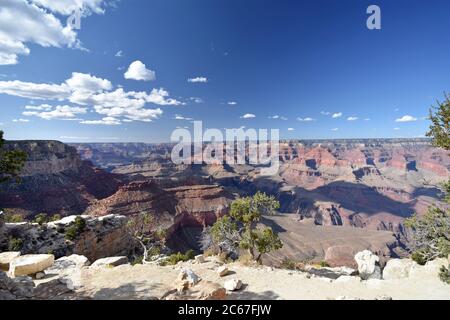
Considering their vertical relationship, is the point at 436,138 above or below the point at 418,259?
above

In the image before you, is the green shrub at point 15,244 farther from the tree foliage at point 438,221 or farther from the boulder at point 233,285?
the tree foliage at point 438,221

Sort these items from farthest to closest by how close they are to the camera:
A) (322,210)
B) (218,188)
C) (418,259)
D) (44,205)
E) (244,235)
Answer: (322,210) < (218,188) < (44,205) < (244,235) < (418,259)

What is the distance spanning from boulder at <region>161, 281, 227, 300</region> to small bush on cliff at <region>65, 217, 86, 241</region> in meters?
26.2

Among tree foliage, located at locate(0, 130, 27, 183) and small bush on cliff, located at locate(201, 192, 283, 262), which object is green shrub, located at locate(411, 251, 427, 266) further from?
tree foliage, located at locate(0, 130, 27, 183)

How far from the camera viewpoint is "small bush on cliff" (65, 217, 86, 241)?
108 feet

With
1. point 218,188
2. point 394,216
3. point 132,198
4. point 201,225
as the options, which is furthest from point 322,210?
point 132,198

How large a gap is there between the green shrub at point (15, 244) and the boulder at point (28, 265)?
11870 mm

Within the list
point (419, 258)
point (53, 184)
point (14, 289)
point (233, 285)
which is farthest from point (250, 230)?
point (53, 184)

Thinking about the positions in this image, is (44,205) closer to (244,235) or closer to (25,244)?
(25,244)

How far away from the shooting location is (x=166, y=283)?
15.9 meters

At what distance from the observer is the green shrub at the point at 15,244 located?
2746 cm

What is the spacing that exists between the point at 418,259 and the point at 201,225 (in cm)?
9766

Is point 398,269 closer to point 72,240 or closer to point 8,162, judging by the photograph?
point 8,162
